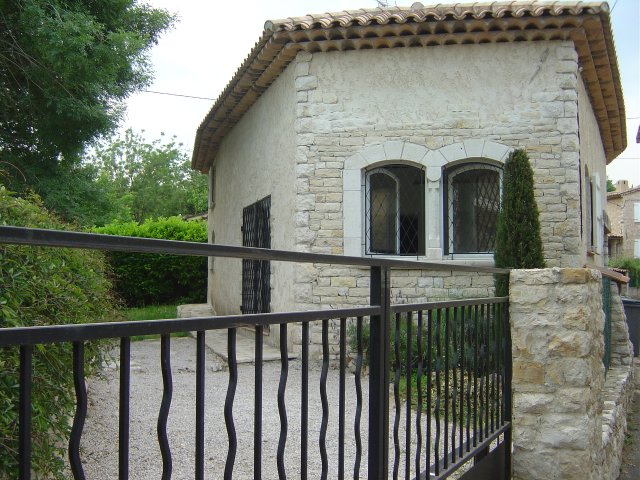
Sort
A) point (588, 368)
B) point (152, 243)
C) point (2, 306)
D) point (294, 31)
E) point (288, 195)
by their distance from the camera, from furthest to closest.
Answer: point (288, 195) → point (294, 31) → point (588, 368) → point (2, 306) → point (152, 243)

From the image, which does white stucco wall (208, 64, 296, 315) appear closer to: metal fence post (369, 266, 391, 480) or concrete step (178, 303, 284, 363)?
concrete step (178, 303, 284, 363)

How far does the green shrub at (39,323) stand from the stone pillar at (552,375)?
2532mm

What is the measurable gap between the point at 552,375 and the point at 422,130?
5381mm

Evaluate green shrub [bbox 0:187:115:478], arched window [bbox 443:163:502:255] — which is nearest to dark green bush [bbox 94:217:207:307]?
arched window [bbox 443:163:502:255]

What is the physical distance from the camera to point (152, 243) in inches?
49.8

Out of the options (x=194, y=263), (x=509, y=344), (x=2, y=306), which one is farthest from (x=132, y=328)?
(x=194, y=263)

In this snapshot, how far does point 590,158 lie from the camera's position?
1142 centimetres

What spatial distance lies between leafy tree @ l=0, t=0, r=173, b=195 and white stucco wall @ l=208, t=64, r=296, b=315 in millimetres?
2111

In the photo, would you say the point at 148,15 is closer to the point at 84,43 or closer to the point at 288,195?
the point at 84,43

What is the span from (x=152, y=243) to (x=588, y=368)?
133 inches

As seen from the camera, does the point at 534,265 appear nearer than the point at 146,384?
No

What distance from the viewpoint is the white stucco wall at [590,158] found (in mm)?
9891

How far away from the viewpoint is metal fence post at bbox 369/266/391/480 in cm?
A: 226

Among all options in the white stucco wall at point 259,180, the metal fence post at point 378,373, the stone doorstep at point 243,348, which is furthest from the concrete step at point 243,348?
the metal fence post at point 378,373
